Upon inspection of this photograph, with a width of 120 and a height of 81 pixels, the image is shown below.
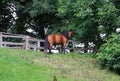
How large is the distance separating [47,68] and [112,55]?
4361 millimetres

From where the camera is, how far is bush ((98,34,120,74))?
20656 millimetres

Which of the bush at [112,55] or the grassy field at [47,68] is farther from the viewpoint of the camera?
the bush at [112,55]

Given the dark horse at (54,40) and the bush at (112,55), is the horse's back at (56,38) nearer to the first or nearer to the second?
the dark horse at (54,40)

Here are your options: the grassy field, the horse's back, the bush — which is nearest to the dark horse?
the horse's back

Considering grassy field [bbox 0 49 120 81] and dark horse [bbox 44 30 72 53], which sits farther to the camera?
dark horse [bbox 44 30 72 53]

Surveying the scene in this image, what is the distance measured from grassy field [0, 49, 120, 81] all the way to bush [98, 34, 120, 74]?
0.50 m

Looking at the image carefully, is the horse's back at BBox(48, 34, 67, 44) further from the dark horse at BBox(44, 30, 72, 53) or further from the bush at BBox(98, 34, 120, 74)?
the bush at BBox(98, 34, 120, 74)

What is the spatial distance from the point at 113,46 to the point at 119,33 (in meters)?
2.16

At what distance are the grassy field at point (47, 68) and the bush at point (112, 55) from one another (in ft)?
1.65

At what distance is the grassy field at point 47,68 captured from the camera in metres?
16.3

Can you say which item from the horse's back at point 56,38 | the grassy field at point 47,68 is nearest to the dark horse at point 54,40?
the horse's back at point 56,38

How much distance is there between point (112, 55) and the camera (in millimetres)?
20812

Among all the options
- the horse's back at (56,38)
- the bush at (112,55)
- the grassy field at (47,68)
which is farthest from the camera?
the horse's back at (56,38)

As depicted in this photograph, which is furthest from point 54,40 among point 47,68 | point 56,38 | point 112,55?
point 47,68
